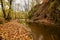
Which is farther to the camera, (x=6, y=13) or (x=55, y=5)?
(x=55, y=5)

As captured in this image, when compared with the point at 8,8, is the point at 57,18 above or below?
below

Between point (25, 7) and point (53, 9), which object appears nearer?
point (53, 9)

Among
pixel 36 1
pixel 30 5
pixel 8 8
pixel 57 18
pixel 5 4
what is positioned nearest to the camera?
pixel 5 4

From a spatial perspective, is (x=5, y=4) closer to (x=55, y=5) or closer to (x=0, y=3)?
(x=0, y=3)

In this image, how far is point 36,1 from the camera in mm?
54406

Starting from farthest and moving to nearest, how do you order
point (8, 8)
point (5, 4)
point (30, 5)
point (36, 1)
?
1. point (30, 5)
2. point (36, 1)
3. point (8, 8)
4. point (5, 4)

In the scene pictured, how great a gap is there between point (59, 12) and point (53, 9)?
2.96 meters

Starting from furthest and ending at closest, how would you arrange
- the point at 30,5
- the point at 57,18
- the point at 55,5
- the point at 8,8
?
the point at 30,5
the point at 55,5
the point at 57,18
the point at 8,8

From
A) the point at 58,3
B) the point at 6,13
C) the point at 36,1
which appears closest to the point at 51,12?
the point at 58,3

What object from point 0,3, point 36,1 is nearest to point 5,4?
point 0,3

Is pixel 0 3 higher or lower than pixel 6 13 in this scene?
higher

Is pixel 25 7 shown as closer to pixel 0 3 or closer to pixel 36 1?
pixel 36 1

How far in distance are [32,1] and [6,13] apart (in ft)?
106

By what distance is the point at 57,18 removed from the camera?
27.7 meters
